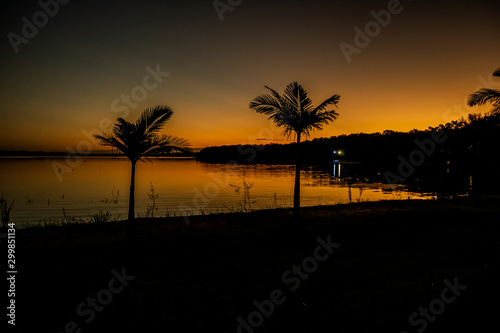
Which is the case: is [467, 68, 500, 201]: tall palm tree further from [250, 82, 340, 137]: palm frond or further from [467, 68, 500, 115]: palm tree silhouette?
[250, 82, 340, 137]: palm frond

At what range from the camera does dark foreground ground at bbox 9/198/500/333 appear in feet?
14.6

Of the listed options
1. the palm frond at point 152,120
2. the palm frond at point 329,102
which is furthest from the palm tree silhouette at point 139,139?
the palm frond at point 329,102

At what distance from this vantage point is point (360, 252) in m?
7.78
